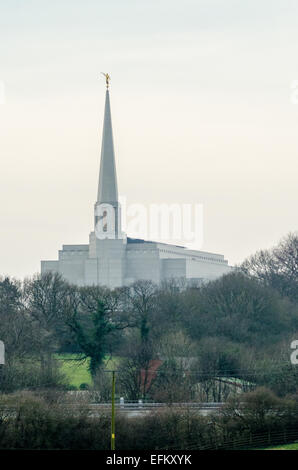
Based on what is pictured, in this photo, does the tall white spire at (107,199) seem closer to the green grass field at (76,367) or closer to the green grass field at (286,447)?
the green grass field at (76,367)

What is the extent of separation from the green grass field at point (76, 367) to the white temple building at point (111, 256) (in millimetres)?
53892

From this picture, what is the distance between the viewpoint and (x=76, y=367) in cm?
10019

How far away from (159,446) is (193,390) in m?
15.6

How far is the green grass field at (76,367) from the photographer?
94.2m

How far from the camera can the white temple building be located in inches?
6275

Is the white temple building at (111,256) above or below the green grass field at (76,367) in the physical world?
above

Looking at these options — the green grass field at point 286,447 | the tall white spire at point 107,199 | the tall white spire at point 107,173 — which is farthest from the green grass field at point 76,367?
the tall white spire at point 107,173

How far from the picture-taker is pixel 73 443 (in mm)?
66688

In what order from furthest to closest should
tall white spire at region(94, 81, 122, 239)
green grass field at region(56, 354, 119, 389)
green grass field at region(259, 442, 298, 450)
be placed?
tall white spire at region(94, 81, 122, 239) → green grass field at region(56, 354, 119, 389) → green grass field at region(259, 442, 298, 450)

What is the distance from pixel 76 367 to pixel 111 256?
60115 millimetres

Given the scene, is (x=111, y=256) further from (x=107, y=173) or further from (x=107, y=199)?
(x=107, y=173)

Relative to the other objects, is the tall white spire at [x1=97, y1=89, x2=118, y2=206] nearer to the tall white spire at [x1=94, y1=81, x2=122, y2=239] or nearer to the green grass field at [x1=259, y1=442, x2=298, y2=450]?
the tall white spire at [x1=94, y1=81, x2=122, y2=239]

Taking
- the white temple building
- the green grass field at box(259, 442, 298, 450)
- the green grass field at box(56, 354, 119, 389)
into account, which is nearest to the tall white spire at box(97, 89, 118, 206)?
the white temple building

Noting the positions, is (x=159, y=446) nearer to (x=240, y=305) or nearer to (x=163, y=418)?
(x=163, y=418)
